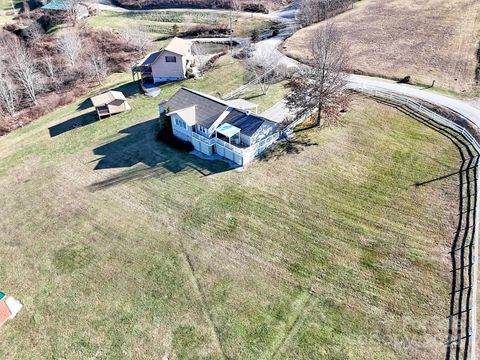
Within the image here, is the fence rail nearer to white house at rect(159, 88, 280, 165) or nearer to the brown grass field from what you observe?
the brown grass field

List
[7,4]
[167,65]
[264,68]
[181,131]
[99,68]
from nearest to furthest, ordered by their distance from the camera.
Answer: [181,131], [264,68], [167,65], [99,68], [7,4]

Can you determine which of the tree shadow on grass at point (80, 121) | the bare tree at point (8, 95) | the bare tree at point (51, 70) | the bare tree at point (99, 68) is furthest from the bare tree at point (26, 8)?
the tree shadow on grass at point (80, 121)

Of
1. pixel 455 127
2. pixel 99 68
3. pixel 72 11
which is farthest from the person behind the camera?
pixel 72 11

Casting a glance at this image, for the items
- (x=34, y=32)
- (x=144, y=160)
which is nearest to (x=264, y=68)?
(x=144, y=160)

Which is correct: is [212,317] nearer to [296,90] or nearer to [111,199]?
[111,199]

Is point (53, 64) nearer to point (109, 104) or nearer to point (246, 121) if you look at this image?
point (109, 104)
